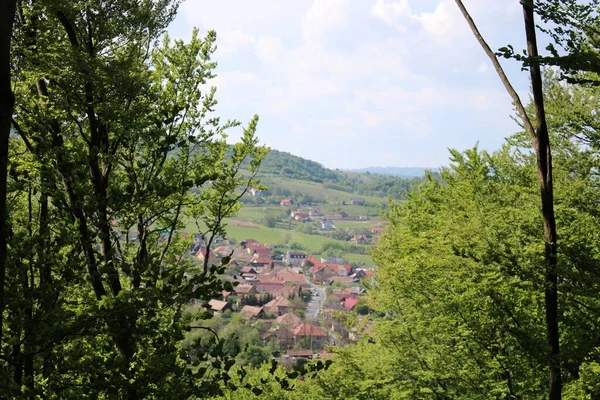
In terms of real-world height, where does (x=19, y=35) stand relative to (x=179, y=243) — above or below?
above

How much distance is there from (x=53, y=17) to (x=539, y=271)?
5.06 meters

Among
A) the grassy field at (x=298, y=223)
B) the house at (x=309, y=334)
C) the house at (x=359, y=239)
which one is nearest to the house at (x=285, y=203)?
the grassy field at (x=298, y=223)

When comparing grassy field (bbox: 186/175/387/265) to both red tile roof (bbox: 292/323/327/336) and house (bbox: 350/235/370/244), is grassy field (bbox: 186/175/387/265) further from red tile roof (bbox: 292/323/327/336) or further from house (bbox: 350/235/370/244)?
red tile roof (bbox: 292/323/327/336)

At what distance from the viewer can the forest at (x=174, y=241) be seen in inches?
138

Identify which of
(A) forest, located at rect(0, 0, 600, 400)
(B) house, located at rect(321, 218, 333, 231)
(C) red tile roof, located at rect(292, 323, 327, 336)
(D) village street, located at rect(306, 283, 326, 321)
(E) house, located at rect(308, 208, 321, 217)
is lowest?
(D) village street, located at rect(306, 283, 326, 321)

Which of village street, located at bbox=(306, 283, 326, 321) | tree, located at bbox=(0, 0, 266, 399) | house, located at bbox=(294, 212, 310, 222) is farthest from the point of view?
house, located at bbox=(294, 212, 310, 222)

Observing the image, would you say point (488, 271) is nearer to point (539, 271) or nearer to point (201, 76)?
point (539, 271)

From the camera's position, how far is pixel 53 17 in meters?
5.24

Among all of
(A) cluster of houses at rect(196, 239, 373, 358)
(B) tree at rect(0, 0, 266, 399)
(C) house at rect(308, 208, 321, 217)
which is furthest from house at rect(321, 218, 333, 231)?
(B) tree at rect(0, 0, 266, 399)

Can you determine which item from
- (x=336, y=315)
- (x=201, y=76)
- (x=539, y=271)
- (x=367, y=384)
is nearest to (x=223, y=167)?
(x=201, y=76)

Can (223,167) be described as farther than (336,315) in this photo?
No

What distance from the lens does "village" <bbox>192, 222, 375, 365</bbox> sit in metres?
31.5

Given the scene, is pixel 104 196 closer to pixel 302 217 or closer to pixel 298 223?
pixel 298 223

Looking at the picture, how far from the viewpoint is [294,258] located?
92.8 m
